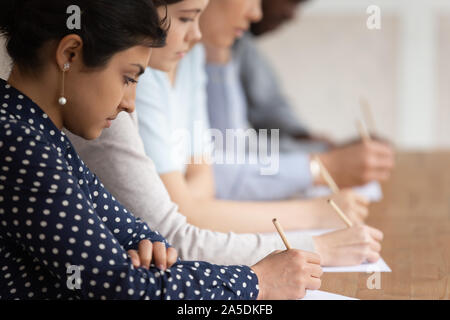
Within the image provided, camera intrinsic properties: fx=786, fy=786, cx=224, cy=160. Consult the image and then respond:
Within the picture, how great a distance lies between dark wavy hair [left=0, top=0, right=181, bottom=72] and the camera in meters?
0.86

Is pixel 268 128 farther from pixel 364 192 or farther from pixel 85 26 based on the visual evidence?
pixel 85 26

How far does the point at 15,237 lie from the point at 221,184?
34.6 inches

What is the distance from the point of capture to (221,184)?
1676 millimetres

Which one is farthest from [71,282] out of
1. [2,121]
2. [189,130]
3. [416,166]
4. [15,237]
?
[416,166]

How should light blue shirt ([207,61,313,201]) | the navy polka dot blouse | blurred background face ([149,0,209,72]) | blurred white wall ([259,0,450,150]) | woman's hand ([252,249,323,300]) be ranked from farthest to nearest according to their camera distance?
blurred white wall ([259,0,450,150]) → light blue shirt ([207,61,313,201]) → blurred background face ([149,0,209,72]) → woman's hand ([252,249,323,300]) → the navy polka dot blouse

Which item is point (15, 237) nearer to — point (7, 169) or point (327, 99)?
point (7, 169)

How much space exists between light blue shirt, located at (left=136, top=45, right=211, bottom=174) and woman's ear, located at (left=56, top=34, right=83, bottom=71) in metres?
0.34

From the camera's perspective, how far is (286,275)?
0.95 metres

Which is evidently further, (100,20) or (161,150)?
(161,150)

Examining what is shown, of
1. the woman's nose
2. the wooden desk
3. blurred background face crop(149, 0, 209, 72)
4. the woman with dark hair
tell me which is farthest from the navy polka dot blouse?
blurred background face crop(149, 0, 209, 72)

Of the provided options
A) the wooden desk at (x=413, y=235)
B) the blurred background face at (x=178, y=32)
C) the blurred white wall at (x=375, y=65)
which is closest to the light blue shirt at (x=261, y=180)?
the wooden desk at (x=413, y=235)

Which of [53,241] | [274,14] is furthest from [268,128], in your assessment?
[53,241]

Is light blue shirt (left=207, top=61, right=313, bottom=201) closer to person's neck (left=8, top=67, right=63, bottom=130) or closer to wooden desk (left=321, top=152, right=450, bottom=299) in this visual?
wooden desk (left=321, top=152, right=450, bottom=299)

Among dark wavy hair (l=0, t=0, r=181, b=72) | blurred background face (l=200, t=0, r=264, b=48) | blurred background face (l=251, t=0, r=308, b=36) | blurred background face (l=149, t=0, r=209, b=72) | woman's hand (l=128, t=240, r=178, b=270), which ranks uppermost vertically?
blurred background face (l=251, t=0, r=308, b=36)
